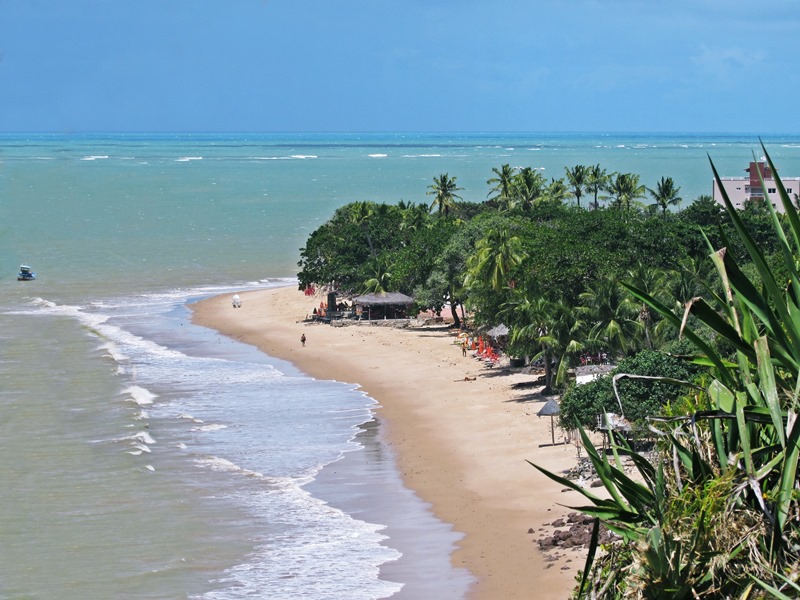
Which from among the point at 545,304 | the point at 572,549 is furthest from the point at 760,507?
the point at 545,304

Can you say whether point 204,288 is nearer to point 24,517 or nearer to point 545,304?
point 545,304

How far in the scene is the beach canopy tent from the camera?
211 ft

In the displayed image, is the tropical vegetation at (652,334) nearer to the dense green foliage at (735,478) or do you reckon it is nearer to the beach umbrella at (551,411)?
the dense green foliage at (735,478)

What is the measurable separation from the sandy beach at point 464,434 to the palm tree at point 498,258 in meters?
3.56

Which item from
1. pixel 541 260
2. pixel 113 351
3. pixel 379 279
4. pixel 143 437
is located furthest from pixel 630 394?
pixel 379 279

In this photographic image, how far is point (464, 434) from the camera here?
36.9 m

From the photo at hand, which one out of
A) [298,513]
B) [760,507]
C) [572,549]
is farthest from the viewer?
[298,513]

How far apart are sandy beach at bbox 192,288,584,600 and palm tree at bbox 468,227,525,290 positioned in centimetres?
356

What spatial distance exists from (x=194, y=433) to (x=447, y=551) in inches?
576

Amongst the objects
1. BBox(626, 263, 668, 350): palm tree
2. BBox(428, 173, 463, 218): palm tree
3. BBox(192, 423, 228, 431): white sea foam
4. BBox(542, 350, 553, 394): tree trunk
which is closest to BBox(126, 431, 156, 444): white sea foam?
BBox(192, 423, 228, 431): white sea foam

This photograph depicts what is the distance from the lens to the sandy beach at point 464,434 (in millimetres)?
24438

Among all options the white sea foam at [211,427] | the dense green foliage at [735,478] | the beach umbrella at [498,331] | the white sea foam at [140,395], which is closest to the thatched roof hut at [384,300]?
the beach umbrella at [498,331]

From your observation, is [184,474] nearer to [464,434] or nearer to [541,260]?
[464,434]

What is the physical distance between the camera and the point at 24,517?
29.2 m
